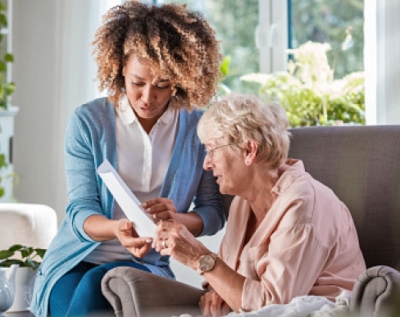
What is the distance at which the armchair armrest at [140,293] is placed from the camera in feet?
6.71

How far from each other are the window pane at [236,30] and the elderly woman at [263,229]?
2135 millimetres

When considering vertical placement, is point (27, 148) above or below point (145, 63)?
below

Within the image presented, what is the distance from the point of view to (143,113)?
7.29 feet

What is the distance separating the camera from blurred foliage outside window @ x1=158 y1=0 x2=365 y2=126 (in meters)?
3.89

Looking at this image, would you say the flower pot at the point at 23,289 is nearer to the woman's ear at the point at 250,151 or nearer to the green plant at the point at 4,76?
the woman's ear at the point at 250,151

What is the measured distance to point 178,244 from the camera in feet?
6.43

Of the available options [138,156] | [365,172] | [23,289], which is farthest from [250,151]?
[23,289]

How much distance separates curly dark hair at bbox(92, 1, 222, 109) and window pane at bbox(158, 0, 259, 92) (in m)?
1.91

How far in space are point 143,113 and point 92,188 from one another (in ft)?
0.83

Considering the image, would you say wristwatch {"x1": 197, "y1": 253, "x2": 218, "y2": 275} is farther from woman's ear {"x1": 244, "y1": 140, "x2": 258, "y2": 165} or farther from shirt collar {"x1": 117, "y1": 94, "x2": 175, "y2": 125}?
shirt collar {"x1": 117, "y1": 94, "x2": 175, "y2": 125}

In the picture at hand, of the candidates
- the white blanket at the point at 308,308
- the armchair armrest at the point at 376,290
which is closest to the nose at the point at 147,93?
the white blanket at the point at 308,308

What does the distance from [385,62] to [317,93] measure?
21.9 inches

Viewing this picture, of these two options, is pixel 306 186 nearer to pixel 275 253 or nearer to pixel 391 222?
pixel 275 253

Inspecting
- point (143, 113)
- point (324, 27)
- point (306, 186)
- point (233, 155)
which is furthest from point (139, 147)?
point (324, 27)
